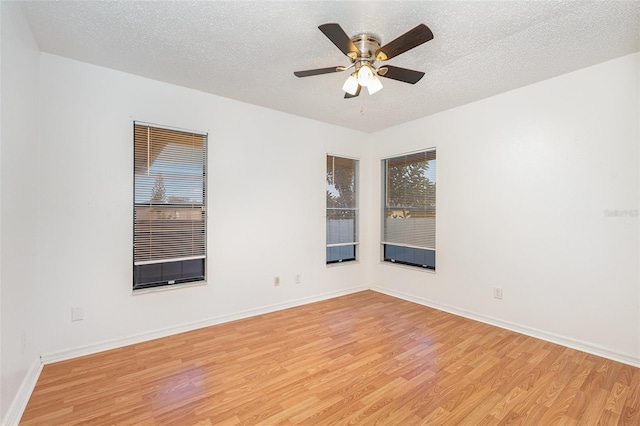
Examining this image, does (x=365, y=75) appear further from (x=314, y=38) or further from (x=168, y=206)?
(x=168, y=206)

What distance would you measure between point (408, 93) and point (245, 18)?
200 cm

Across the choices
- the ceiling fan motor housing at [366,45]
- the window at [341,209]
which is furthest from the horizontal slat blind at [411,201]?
the ceiling fan motor housing at [366,45]

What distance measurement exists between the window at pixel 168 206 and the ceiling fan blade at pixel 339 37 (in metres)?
2.04

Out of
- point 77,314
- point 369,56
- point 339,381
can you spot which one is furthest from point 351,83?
point 77,314

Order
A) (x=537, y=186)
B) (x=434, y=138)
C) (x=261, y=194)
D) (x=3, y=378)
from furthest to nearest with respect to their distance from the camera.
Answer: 1. (x=434, y=138)
2. (x=261, y=194)
3. (x=537, y=186)
4. (x=3, y=378)

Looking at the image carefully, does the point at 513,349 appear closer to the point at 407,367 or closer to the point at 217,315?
the point at 407,367

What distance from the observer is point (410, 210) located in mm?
4461

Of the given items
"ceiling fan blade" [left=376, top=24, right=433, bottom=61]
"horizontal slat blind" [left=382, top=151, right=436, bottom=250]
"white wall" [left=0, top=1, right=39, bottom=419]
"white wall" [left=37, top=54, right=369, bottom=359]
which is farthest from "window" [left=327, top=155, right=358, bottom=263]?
"white wall" [left=0, top=1, right=39, bottom=419]

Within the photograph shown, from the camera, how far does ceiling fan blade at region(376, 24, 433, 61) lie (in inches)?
71.4

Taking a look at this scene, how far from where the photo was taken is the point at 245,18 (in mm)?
2086

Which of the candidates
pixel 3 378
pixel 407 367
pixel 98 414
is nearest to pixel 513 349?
pixel 407 367

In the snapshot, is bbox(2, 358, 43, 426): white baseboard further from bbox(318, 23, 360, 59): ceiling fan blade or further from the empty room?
bbox(318, 23, 360, 59): ceiling fan blade

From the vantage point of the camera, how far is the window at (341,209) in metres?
4.60

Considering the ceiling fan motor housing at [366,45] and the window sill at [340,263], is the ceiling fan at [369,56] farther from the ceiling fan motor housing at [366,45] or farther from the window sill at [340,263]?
the window sill at [340,263]
